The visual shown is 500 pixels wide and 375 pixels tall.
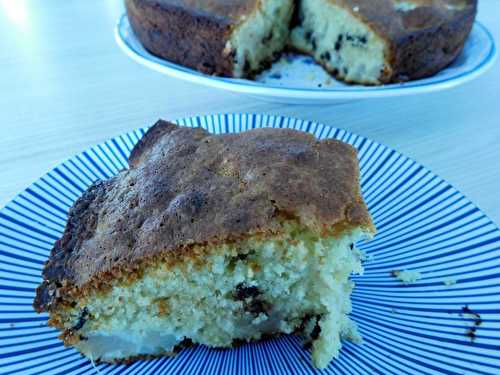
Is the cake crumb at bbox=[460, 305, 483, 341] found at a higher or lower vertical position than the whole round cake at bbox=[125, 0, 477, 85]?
lower

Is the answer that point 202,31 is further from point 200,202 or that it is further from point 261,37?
point 200,202

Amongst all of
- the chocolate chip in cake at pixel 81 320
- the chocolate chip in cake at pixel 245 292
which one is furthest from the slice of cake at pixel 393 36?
the chocolate chip in cake at pixel 81 320

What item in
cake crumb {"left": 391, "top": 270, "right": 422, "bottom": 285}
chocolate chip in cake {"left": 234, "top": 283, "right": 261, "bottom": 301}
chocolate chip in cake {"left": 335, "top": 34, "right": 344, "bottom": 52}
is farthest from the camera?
chocolate chip in cake {"left": 335, "top": 34, "right": 344, "bottom": 52}

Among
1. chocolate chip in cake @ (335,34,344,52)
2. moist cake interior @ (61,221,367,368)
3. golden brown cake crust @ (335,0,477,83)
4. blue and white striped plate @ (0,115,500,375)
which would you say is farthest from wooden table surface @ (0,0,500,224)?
moist cake interior @ (61,221,367,368)

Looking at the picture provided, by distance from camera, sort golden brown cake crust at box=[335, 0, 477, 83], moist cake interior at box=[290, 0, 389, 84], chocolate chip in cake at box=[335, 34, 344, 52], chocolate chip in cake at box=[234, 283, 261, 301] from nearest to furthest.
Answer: chocolate chip in cake at box=[234, 283, 261, 301]
golden brown cake crust at box=[335, 0, 477, 83]
moist cake interior at box=[290, 0, 389, 84]
chocolate chip in cake at box=[335, 34, 344, 52]

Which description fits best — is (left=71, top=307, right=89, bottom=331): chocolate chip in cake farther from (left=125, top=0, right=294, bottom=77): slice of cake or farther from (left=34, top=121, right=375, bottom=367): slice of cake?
(left=125, top=0, right=294, bottom=77): slice of cake

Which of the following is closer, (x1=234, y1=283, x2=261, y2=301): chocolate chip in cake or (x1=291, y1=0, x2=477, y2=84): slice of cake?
(x1=234, y1=283, x2=261, y2=301): chocolate chip in cake

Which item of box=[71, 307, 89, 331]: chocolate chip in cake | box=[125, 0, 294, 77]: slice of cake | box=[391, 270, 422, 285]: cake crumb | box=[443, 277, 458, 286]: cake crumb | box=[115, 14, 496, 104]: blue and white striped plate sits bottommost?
box=[391, 270, 422, 285]: cake crumb
